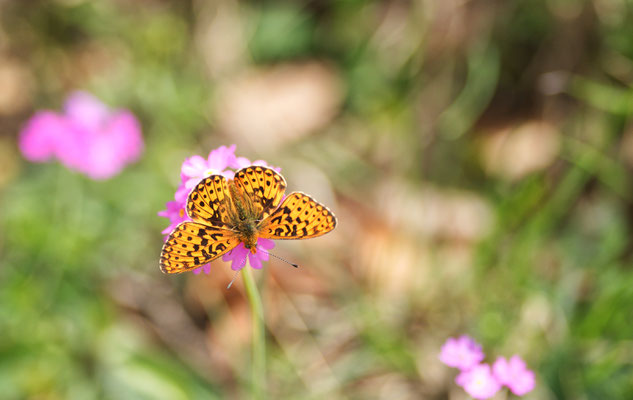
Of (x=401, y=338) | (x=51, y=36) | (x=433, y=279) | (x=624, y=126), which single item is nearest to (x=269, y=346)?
(x=401, y=338)

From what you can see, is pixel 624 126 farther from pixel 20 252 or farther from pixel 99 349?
pixel 20 252

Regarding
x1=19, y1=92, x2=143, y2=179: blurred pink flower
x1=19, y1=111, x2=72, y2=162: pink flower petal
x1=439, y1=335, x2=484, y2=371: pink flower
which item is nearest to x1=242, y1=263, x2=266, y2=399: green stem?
x1=439, y1=335, x2=484, y2=371: pink flower

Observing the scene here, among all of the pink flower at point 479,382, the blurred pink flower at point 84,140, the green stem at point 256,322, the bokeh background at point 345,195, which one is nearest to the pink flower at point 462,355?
the pink flower at point 479,382

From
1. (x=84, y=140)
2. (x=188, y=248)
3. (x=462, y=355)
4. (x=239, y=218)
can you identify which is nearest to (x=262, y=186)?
(x=239, y=218)

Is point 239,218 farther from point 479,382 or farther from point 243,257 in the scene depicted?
point 479,382

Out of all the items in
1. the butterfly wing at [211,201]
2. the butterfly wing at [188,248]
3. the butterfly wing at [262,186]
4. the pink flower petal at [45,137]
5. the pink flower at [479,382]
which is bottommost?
the pink flower at [479,382]

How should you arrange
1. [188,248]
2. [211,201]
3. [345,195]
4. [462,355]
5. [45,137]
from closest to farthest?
1. [188,248]
2. [211,201]
3. [462,355]
4. [45,137]
5. [345,195]

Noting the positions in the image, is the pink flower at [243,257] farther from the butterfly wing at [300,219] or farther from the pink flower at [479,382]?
the pink flower at [479,382]
